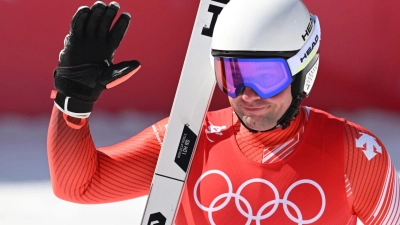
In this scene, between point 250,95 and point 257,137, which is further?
point 257,137

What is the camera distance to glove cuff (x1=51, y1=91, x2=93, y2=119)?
2145mm

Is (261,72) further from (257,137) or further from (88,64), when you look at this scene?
(88,64)

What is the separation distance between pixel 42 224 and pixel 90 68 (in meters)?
1.79

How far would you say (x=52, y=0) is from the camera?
172 inches

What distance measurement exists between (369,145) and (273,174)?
1.00 feet

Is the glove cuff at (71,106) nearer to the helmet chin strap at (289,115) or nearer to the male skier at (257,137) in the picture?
the male skier at (257,137)

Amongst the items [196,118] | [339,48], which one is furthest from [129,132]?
[196,118]

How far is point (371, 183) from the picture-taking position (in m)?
2.12

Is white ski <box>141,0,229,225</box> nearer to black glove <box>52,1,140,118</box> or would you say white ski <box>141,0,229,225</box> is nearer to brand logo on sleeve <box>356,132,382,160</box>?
black glove <box>52,1,140,118</box>

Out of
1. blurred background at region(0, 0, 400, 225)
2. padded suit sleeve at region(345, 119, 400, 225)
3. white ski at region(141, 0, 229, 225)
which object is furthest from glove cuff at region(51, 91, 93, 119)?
blurred background at region(0, 0, 400, 225)

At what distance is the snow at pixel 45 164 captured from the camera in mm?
3760

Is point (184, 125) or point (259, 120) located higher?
point (259, 120)

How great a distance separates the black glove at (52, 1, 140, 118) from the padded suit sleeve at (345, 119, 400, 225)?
2.37 feet

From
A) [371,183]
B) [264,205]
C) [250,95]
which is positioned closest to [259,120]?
[250,95]
